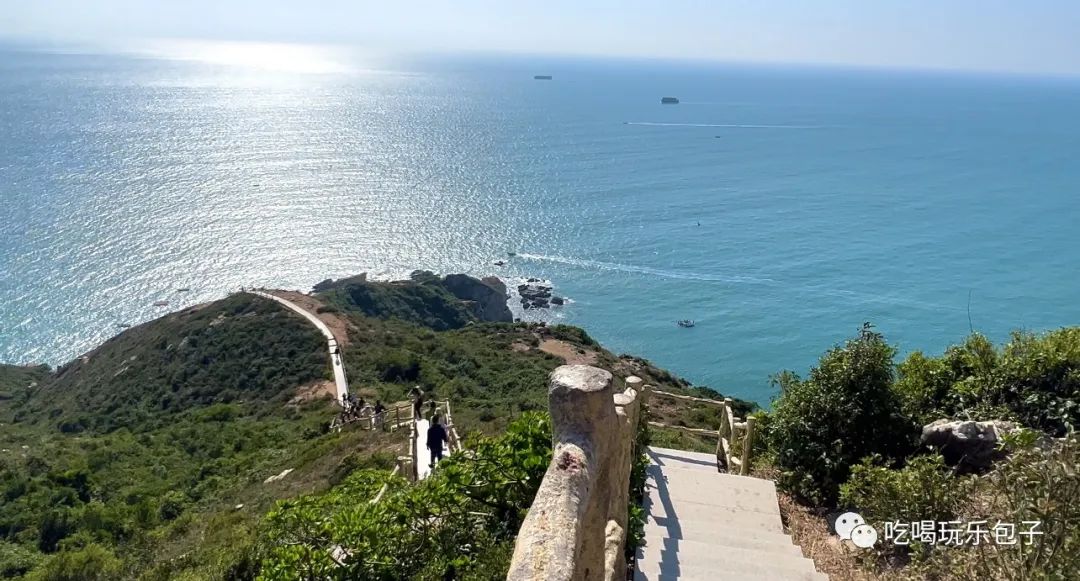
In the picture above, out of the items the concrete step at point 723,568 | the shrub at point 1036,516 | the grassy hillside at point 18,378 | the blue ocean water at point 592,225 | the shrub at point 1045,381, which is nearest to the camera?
the shrub at point 1036,516

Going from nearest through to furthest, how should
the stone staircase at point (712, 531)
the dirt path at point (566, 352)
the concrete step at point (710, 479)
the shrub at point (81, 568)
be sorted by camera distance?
the stone staircase at point (712, 531), the concrete step at point (710, 479), the shrub at point (81, 568), the dirt path at point (566, 352)

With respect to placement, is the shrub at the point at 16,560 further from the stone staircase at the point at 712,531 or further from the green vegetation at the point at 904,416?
the green vegetation at the point at 904,416

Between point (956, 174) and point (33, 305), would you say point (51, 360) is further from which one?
point (956, 174)

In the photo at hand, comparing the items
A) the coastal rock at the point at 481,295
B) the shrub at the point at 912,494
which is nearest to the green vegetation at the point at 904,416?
the shrub at the point at 912,494

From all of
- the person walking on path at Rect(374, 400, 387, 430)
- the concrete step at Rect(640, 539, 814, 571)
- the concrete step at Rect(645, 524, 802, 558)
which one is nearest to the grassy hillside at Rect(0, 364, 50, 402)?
the person walking on path at Rect(374, 400, 387, 430)

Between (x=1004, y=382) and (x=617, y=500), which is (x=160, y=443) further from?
(x=1004, y=382)

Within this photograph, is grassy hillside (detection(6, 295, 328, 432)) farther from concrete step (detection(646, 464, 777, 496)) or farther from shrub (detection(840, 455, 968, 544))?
shrub (detection(840, 455, 968, 544))

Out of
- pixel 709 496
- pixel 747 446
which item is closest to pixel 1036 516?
pixel 709 496
